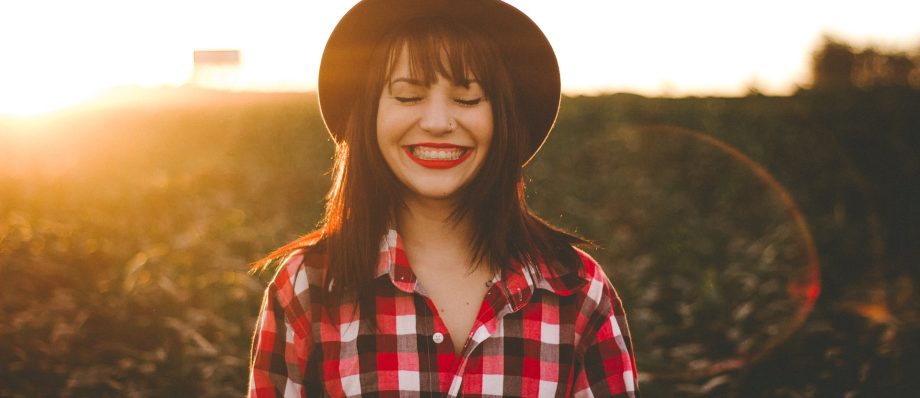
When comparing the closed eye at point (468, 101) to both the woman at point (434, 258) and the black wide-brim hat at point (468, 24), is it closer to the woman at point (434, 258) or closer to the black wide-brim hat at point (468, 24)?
the woman at point (434, 258)

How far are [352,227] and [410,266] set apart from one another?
6.8 inches

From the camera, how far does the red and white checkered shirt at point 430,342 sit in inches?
63.9

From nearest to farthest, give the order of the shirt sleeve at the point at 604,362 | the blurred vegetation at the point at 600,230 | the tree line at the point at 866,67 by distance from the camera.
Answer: the shirt sleeve at the point at 604,362 < the blurred vegetation at the point at 600,230 < the tree line at the point at 866,67

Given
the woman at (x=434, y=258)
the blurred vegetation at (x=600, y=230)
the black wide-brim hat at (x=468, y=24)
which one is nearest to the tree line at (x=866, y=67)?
the blurred vegetation at (x=600, y=230)

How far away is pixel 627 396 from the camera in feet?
5.60

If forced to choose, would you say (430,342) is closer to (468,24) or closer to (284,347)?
(284,347)

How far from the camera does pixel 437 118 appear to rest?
161 centimetres

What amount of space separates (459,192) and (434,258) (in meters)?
0.18

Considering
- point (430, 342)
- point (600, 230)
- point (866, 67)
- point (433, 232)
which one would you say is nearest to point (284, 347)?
point (430, 342)

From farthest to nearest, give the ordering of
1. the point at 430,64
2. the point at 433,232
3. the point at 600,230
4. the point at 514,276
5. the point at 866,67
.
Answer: the point at 866,67 < the point at 600,230 < the point at 433,232 < the point at 514,276 < the point at 430,64

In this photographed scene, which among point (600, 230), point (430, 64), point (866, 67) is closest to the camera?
point (430, 64)

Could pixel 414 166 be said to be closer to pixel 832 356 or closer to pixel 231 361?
pixel 231 361

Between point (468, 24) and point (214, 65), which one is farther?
point (214, 65)

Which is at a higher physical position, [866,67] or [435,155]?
[866,67]
